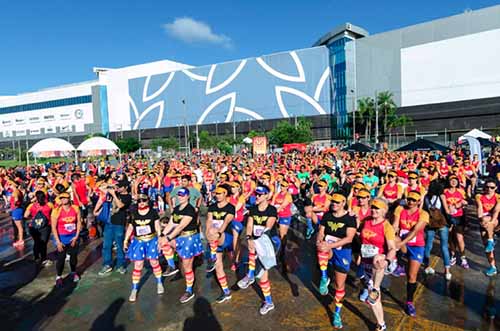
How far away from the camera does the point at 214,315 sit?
15.5 feet

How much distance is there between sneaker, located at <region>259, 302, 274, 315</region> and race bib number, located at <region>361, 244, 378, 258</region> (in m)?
1.59

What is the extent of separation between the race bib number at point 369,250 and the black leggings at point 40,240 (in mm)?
6300

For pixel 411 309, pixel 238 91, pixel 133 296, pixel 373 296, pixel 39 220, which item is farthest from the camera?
pixel 238 91

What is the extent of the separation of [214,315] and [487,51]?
5690 centimetres

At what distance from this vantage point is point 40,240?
7008 millimetres

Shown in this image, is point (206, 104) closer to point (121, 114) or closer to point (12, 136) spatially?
point (121, 114)

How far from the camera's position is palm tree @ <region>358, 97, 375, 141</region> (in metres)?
52.3

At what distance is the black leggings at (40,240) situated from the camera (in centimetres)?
682

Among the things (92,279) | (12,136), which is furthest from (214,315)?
(12,136)

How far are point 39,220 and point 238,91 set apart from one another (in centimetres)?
6249

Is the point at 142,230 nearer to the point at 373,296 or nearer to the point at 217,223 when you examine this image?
the point at 217,223

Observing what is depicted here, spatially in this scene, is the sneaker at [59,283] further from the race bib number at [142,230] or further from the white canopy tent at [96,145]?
the white canopy tent at [96,145]

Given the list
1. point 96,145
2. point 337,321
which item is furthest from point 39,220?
point 96,145

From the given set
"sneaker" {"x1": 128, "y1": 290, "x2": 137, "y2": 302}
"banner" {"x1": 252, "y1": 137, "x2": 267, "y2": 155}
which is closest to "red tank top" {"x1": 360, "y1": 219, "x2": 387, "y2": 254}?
"sneaker" {"x1": 128, "y1": 290, "x2": 137, "y2": 302}
